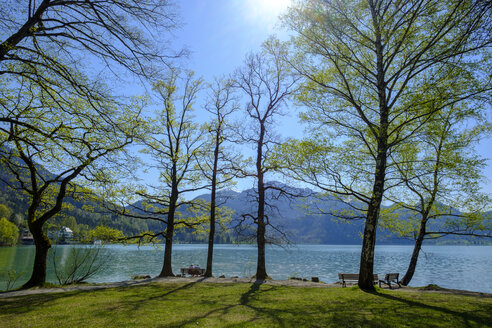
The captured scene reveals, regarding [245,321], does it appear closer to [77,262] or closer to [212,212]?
[212,212]

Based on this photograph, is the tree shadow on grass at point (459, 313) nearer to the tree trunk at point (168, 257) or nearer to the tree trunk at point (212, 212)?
the tree trunk at point (212, 212)

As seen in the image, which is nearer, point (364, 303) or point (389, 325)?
point (389, 325)

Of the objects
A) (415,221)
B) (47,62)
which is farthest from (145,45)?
(415,221)

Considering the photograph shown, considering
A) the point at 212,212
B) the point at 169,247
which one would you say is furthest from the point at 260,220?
the point at 169,247

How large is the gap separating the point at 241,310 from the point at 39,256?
11.0 metres

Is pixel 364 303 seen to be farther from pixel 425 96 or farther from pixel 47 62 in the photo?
pixel 47 62

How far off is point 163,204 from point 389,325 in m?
→ 16.1

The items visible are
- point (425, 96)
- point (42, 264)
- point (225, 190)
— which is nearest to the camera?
point (425, 96)

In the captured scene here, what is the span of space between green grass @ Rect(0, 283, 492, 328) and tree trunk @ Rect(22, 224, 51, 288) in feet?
10.7

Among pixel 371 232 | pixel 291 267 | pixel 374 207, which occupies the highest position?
pixel 374 207

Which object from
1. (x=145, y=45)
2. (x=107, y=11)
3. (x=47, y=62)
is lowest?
(x=47, y=62)

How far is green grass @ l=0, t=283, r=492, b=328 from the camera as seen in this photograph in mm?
6820

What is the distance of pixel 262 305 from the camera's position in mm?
9172

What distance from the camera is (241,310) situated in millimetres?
8398
